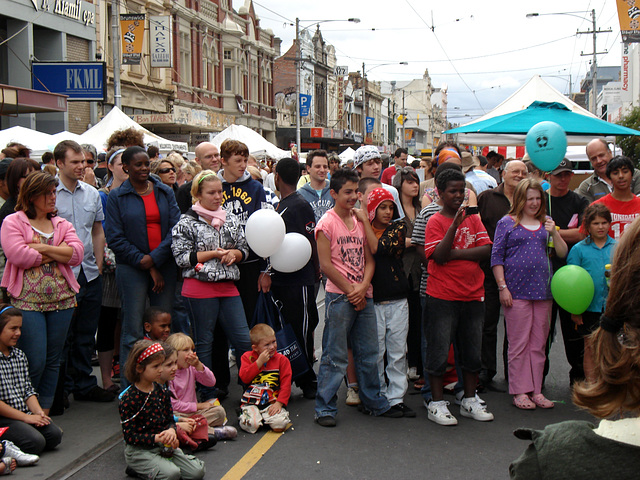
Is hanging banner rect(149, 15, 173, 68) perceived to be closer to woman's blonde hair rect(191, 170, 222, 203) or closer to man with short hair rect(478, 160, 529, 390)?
man with short hair rect(478, 160, 529, 390)

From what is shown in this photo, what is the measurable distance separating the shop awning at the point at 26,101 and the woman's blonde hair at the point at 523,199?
1240 cm

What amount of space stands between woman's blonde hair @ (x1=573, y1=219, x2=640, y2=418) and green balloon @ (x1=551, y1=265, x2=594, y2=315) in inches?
167

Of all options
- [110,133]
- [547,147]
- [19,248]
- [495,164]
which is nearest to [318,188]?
[547,147]

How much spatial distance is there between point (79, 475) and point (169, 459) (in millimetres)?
678

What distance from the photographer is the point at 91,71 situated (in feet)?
62.6

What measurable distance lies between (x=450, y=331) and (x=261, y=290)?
1.73m

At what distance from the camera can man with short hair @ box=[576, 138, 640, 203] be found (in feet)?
23.4

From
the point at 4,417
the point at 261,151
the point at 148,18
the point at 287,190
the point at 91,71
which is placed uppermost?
the point at 148,18

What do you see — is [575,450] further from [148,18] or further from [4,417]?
[148,18]

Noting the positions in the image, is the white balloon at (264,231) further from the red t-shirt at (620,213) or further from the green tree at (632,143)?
the green tree at (632,143)

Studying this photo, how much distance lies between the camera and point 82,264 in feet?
19.5

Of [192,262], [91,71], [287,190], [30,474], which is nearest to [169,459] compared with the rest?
[30,474]

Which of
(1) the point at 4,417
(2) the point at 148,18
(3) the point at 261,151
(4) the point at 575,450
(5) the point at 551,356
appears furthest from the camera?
(2) the point at 148,18

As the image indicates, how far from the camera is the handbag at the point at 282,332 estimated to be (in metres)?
5.93
